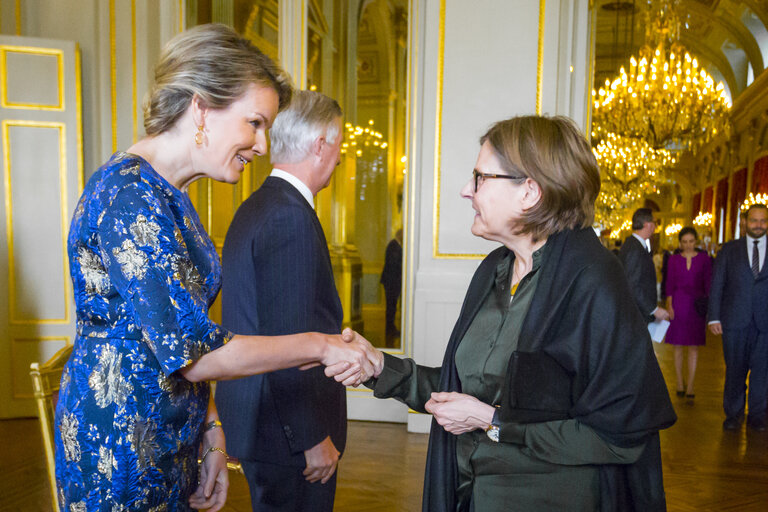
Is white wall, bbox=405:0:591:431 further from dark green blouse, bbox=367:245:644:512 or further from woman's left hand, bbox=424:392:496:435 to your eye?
woman's left hand, bbox=424:392:496:435

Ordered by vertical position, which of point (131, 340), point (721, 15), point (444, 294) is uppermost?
point (721, 15)

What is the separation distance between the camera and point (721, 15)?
1179 centimetres

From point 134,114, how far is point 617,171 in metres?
9.10

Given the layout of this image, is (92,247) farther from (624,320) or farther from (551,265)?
(624,320)

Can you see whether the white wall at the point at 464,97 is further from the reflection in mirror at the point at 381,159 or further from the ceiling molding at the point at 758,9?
the ceiling molding at the point at 758,9

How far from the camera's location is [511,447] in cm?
143

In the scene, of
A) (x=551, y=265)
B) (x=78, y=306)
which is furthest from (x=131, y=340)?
(x=551, y=265)

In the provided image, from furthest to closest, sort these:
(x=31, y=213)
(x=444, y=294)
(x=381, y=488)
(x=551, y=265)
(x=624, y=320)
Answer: (x=31, y=213)
(x=444, y=294)
(x=381, y=488)
(x=551, y=265)
(x=624, y=320)

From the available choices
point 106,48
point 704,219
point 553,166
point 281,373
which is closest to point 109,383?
point 281,373

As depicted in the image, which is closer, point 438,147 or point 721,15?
point 438,147

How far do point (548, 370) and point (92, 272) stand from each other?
3.30 ft

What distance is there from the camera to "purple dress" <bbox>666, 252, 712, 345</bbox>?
5.82 metres

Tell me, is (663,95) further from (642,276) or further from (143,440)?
(143,440)

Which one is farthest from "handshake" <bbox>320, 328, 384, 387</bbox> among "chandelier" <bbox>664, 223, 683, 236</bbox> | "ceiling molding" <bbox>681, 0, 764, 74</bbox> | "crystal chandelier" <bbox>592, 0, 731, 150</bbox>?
"chandelier" <bbox>664, 223, 683, 236</bbox>
